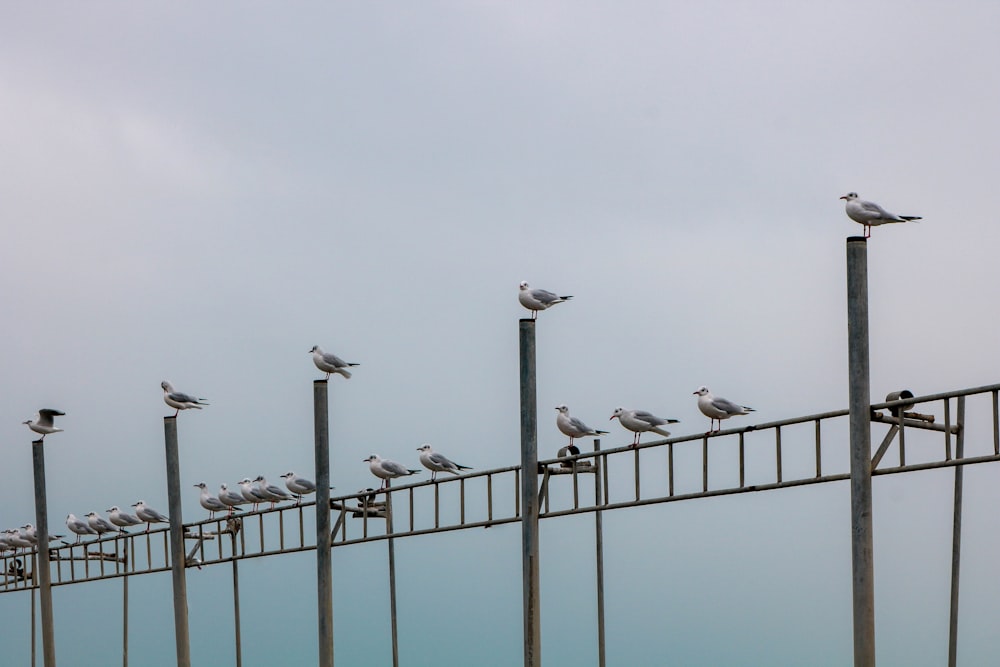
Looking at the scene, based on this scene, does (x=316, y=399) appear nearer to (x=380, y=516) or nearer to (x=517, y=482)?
(x=380, y=516)

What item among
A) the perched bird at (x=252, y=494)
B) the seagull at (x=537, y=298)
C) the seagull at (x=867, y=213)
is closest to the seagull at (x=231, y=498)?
the perched bird at (x=252, y=494)

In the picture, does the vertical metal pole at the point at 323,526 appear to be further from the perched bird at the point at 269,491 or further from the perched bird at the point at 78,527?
the perched bird at the point at 78,527

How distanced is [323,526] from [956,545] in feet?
31.5

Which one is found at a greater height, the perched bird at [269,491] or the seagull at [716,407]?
the seagull at [716,407]

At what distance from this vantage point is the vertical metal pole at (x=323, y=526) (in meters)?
21.2

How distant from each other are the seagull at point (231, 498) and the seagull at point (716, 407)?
1093 cm

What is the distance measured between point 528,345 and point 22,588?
16.9 m

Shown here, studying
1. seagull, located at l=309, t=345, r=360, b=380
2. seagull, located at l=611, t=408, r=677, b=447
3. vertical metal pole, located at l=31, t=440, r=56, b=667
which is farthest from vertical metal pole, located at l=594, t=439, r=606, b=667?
vertical metal pole, located at l=31, t=440, r=56, b=667

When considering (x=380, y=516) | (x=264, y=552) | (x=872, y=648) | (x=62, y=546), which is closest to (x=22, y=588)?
(x=62, y=546)

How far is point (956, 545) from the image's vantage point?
1477 cm

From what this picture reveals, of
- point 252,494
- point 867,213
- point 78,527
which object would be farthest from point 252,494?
point 867,213

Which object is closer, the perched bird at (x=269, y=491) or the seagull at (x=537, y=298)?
the seagull at (x=537, y=298)

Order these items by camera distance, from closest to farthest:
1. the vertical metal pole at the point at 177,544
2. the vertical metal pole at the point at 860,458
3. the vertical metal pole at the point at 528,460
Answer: the vertical metal pole at the point at 860,458 → the vertical metal pole at the point at 528,460 → the vertical metal pole at the point at 177,544

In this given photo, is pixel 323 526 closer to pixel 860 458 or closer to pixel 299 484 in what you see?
pixel 299 484
